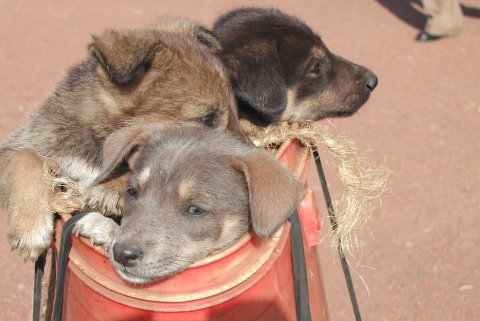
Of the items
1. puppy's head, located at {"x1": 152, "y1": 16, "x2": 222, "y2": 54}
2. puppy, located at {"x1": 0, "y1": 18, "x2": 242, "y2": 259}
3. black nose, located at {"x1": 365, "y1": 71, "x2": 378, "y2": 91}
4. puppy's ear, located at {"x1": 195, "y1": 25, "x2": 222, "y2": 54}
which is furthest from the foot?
puppy, located at {"x1": 0, "y1": 18, "x2": 242, "y2": 259}

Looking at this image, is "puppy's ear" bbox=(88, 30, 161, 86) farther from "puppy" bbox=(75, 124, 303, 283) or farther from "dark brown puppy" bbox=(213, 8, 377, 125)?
"dark brown puppy" bbox=(213, 8, 377, 125)

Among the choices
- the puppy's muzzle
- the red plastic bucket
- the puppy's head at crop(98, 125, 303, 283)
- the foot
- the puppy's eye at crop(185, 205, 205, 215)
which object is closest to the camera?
the red plastic bucket

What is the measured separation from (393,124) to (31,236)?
16.4ft

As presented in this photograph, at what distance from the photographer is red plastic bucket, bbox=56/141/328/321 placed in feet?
8.37

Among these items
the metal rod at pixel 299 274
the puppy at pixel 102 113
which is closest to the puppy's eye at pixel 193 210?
the metal rod at pixel 299 274

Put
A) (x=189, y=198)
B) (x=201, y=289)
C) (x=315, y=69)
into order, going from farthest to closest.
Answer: (x=315, y=69) < (x=189, y=198) < (x=201, y=289)

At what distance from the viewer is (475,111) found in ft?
25.7

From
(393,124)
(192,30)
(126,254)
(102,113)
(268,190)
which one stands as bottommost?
(393,124)

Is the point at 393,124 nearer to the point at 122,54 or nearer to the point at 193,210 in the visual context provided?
the point at 122,54

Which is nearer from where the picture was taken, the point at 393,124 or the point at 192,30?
A: the point at 192,30

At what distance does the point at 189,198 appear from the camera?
2885 millimetres

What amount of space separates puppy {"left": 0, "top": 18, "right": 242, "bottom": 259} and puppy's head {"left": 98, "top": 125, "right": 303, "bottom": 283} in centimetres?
38

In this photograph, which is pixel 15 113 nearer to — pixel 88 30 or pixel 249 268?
pixel 88 30

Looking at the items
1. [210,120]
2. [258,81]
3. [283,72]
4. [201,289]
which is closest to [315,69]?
[283,72]
